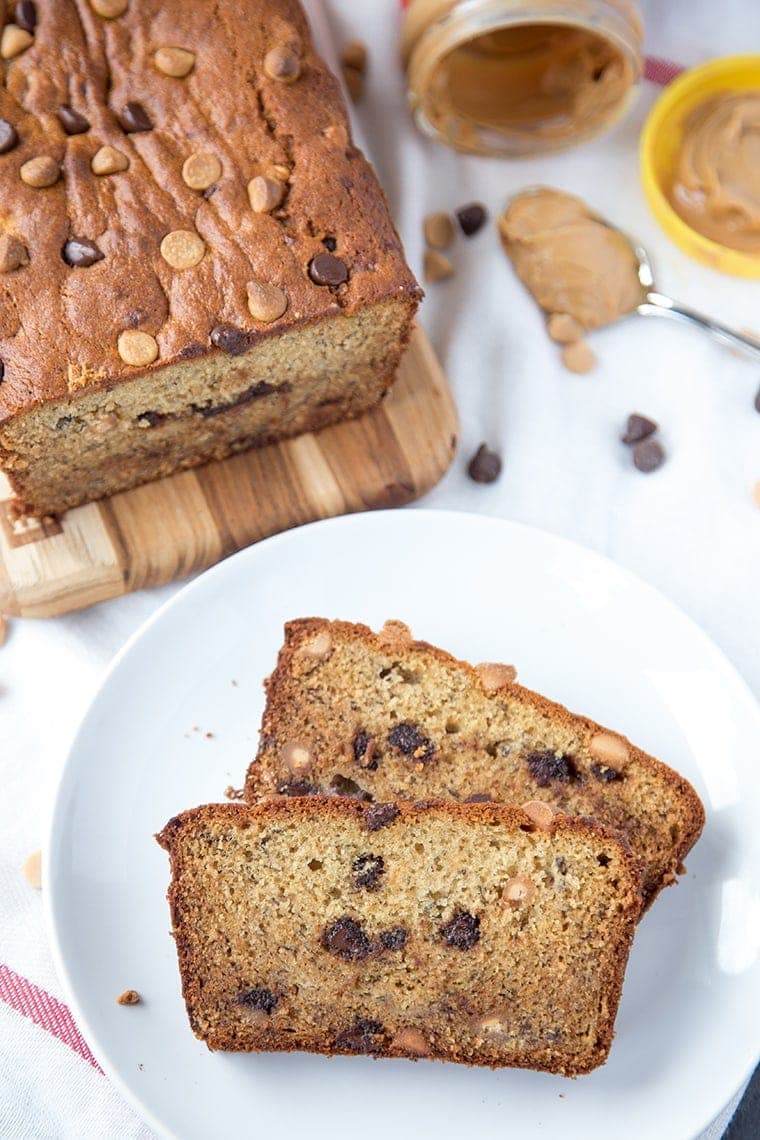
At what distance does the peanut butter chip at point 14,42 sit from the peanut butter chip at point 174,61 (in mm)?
311

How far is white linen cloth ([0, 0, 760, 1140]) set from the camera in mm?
3316

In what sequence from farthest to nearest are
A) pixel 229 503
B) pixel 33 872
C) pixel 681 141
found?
pixel 681 141
pixel 229 503
pixel 33 872

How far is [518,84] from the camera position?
12.2 feet

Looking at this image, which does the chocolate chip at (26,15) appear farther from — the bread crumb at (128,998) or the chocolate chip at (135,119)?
the bread crumb at (128,998)

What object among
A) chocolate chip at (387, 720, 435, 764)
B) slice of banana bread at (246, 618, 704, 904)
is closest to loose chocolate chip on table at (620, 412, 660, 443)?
slice of banana bread at (246, 618, 704, 904)

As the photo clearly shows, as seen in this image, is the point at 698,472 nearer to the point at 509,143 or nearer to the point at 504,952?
the point at 509,143

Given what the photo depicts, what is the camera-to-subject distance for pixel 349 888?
108 inches

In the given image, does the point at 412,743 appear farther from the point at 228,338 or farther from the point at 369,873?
the point at 228,338

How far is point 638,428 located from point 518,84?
114 centimetres

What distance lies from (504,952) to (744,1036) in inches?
25.0

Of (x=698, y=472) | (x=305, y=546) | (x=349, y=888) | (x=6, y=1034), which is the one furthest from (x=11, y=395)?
(x=698, y=472)

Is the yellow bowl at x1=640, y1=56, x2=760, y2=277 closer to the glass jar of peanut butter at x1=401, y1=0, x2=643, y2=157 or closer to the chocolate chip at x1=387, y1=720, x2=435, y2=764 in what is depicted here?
the glass jar of peanut butter at x1=401, y1=0, x2=643, y2=157

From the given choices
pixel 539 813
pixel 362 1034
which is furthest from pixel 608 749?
pixel 362 1034

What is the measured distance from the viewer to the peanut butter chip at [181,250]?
2.90 metres
